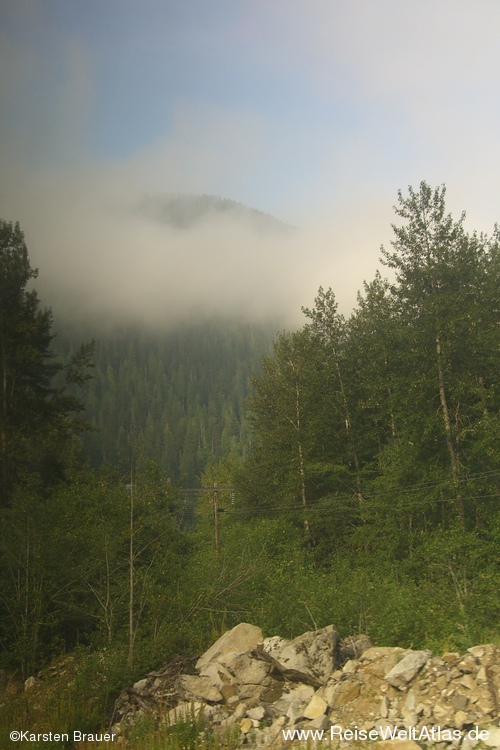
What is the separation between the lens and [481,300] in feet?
66.1

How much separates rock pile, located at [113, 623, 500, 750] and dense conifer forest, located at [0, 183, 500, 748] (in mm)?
1428

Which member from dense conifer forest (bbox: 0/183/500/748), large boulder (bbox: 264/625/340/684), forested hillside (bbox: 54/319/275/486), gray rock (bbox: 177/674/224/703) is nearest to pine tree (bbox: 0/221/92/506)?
dense conifer forest (bbox: 0/183/500/748)

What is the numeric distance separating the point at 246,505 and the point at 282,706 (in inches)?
815

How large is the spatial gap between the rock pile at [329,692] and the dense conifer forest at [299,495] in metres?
1.43

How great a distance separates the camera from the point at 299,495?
25.0 metres

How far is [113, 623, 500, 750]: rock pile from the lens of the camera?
6.67 meters

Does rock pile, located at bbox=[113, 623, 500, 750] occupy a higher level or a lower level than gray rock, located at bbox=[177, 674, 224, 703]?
higher

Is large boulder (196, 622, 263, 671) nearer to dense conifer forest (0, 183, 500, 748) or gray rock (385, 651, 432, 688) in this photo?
dense conifer forest (0, 183, 500, 748)

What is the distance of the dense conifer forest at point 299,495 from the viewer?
1232 centimetres

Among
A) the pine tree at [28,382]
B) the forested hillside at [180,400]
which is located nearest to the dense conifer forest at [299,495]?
the pine tree at [28,382]

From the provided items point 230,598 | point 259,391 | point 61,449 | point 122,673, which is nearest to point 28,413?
→ point 61,449

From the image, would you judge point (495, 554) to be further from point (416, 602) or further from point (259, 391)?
point (259, 391)

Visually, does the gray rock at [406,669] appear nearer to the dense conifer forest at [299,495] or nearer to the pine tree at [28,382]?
the dense conifer forest at [299,495]

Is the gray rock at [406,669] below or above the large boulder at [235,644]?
above
